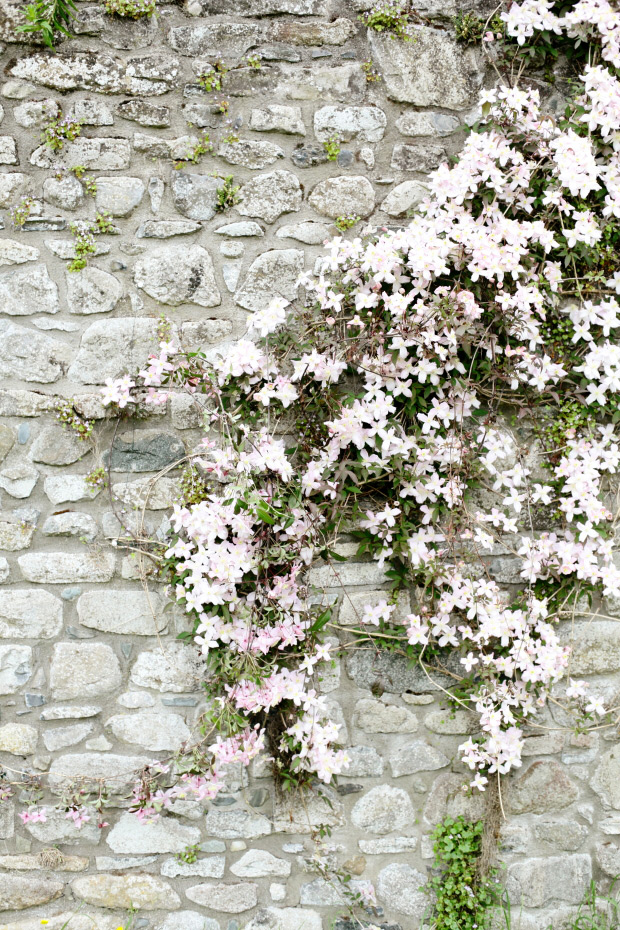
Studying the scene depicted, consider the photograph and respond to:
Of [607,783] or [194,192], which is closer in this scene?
[194,192]

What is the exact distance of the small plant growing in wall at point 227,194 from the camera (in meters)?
2.40

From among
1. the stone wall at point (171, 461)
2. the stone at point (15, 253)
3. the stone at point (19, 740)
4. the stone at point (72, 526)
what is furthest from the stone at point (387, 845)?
the stone at point (15, 253)

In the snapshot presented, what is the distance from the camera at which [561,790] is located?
2.50 meters

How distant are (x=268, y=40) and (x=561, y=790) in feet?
9.96

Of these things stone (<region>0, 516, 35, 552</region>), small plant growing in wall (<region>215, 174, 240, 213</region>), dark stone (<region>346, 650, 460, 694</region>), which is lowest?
dark stone (<region>346, 650, 460, 694</region>)

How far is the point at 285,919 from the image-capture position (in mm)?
2408

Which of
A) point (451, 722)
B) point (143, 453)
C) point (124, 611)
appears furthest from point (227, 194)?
point (451, 722)

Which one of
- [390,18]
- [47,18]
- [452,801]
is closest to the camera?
[47,18]

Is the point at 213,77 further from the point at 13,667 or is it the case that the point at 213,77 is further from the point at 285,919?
the point at 285,919

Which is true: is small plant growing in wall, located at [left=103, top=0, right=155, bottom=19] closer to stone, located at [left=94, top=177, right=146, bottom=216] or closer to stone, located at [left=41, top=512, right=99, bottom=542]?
stone, located at [left=94, top=177, right=146, bottom=216]

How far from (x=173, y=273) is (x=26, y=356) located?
2.08 ft

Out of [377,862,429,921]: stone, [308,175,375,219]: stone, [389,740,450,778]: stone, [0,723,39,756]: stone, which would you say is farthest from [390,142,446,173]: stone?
[377,862,429,921]: stone

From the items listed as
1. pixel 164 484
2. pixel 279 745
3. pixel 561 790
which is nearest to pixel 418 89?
pixel 164 484

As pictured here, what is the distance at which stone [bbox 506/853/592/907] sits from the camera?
8.14 ft
